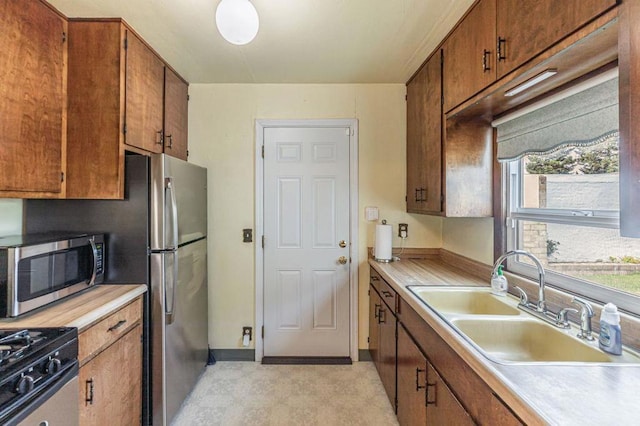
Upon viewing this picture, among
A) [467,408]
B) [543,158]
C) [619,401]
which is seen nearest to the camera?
[619,401]

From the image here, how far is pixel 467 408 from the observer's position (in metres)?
1.09

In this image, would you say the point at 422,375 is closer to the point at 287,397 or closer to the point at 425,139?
the point at 287,397

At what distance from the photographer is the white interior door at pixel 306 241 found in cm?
279

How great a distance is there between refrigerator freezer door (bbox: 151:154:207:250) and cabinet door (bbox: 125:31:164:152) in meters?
0.23

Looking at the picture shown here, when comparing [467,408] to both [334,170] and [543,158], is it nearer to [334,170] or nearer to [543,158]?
[543,158]

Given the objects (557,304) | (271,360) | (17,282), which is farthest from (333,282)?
(17,282)

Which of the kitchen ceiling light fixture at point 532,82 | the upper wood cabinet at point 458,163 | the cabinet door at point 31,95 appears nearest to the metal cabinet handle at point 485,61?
the kitchen ceiling light fixture at point 532,82

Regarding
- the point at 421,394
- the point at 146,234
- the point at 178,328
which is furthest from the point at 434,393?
the point at 146,234

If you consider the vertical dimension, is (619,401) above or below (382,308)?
above

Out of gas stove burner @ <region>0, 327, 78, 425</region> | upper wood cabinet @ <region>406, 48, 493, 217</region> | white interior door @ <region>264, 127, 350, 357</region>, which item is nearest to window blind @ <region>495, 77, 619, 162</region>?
upper wood cabinet @ <region>406, 48, 493, 217</region>

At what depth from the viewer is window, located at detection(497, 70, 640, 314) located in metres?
1.28

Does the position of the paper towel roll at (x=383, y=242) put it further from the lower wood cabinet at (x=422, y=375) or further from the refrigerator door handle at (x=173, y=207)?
the refrigerator door handle at (x=173, y=207)

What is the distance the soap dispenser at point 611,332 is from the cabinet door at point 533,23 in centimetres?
95

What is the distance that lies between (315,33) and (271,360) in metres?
2.58
